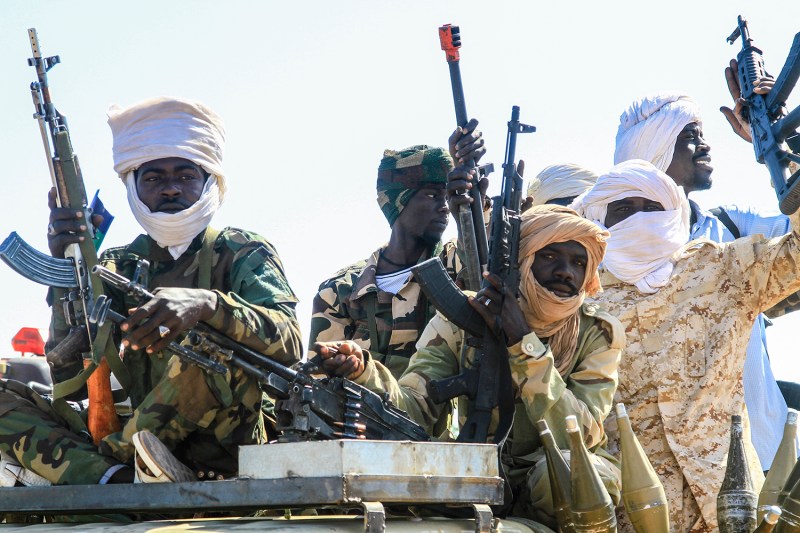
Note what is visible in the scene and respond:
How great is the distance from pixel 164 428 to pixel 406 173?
9.07 ft

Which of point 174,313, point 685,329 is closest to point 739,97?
point 685,329

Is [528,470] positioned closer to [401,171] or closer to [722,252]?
[722,252]

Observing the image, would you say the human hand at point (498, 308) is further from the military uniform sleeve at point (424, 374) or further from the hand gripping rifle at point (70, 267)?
the hand gripping rifle at point (70, 267)

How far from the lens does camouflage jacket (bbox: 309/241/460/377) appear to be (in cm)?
682

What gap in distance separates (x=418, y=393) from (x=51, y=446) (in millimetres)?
1616

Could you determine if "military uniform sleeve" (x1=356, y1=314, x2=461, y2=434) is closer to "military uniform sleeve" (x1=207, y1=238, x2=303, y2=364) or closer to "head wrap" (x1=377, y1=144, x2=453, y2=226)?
"military uniform sleeve" (x1=207, y1=238, x2=303, y2=364)

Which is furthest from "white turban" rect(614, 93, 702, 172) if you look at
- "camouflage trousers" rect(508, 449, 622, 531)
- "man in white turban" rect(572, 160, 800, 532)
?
"camouflage trousers" rect(508, 449, 622, 531)

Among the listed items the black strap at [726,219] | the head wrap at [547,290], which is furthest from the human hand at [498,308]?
the black strap at [726,219]

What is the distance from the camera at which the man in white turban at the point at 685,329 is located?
5.82m

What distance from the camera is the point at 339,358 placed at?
465 cm

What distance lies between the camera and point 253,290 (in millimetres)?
5562

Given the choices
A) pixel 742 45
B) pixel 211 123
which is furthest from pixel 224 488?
pixel 742 45

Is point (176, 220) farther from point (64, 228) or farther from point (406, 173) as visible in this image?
point (406, 173)

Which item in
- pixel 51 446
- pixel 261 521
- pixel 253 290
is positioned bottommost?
pixel 261 521
